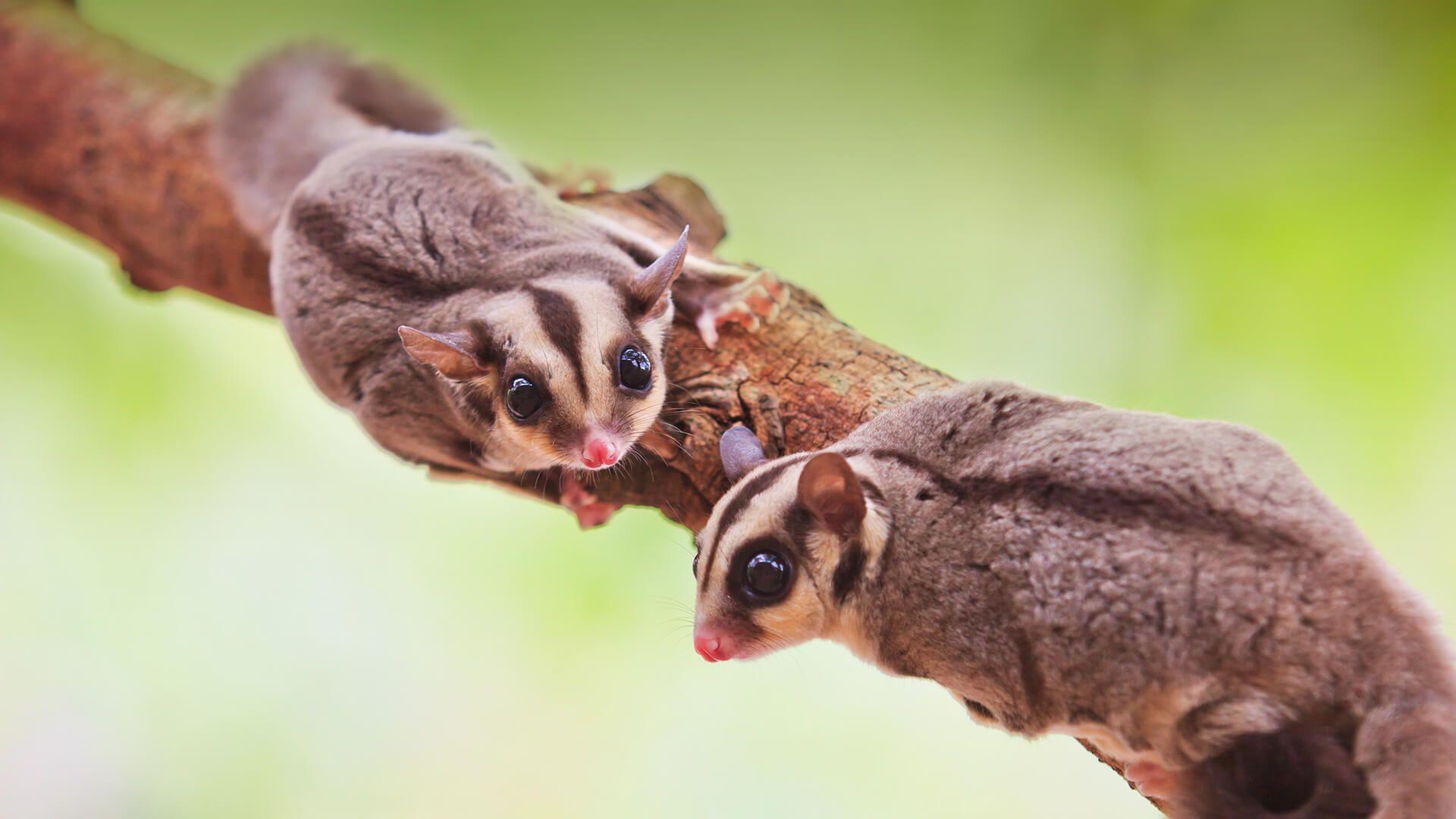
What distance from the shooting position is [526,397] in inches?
87.4

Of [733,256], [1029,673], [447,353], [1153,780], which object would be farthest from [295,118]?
[1153,780]

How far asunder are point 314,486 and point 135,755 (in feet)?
3.61

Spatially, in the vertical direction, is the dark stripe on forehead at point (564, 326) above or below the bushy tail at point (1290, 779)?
below

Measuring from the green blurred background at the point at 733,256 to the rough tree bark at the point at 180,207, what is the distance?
0.41 metres

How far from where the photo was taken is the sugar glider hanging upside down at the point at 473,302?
2.23m

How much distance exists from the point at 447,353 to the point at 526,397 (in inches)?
7.5

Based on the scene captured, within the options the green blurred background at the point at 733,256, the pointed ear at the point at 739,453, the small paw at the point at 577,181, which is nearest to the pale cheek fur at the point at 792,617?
the pointed ear at the point at 739,453

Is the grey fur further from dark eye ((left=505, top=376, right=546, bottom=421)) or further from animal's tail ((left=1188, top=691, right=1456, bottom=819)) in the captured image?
animal's tail ((left=1188, top=691, right=1456, bottom=819))

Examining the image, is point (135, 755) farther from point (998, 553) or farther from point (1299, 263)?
point (1299, 263)

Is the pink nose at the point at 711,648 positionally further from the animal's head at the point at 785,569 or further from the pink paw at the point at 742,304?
the pink paw at the point at 742,304

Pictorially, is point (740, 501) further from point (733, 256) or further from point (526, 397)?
point (733, 256)

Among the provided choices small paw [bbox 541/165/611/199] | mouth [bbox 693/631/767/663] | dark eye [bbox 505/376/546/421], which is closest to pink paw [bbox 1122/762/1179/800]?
mouth [bbox 693/631/767/663]

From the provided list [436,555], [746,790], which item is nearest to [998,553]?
[746,790]

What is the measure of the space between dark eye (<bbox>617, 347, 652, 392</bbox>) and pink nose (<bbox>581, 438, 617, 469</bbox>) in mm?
171
